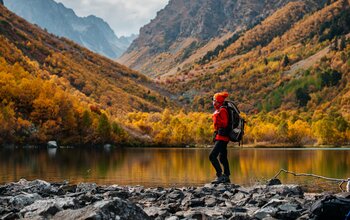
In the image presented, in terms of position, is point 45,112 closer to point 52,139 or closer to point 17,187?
point 52,139

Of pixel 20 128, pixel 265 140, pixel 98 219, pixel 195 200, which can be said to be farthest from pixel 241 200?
pixel 265 140

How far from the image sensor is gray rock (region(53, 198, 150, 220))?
9.91 m

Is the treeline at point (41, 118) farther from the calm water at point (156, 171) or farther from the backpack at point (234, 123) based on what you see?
the backpack at point (234, 123)

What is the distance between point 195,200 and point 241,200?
5.88ft

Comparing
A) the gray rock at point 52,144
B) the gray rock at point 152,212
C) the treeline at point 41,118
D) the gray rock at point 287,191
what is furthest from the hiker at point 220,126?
the gray rock at point 52,144

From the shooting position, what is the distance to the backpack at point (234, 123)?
71.8 feet

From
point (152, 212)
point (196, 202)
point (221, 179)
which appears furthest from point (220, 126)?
point (152, 212)

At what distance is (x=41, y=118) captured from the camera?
11525cm

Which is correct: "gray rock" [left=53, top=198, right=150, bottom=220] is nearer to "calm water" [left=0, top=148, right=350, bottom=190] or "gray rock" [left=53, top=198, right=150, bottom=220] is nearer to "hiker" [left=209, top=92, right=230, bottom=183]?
"hiker" [left=209, top=92, right=230, bottom=183]

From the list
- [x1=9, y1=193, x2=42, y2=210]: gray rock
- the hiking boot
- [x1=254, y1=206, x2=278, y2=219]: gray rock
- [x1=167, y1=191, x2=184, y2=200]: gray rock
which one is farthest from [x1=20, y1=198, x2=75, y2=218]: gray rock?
the hiking boot

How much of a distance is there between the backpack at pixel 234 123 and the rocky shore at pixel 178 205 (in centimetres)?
226

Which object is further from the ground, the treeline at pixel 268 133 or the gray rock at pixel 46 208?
the treeline at pixel 268 133

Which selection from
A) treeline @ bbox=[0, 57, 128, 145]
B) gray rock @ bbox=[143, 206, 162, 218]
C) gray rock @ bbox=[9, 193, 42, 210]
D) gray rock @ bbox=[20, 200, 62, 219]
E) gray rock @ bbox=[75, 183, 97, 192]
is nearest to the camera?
gray rock @ bbox=[20, 200, 62, 219]

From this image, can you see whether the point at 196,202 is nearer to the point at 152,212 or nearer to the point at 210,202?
the point at 210,202
